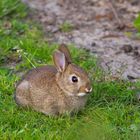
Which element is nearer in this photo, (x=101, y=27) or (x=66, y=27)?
(x=66, y=27)

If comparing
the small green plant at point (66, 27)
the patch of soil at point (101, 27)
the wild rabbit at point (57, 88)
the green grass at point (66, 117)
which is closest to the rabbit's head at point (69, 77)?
the wild rabbit at point (57, 88)

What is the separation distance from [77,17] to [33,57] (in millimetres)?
2175

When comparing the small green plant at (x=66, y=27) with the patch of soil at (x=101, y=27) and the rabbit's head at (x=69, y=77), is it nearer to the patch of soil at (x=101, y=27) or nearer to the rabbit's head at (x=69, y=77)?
the patch of soil at (x=101, y=27)

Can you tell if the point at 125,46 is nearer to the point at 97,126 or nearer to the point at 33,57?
the point at 33,57

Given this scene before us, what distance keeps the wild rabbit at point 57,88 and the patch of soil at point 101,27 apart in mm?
982

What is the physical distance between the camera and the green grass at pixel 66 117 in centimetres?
545

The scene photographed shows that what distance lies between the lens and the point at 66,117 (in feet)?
19.3

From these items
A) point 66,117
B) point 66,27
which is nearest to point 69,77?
point 66,117

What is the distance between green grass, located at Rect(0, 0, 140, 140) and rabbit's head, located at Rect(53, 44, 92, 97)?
0.28m

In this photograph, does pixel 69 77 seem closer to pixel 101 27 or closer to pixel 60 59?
pixel 60 59

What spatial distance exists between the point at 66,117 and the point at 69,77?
401 mm

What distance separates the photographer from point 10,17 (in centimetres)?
903

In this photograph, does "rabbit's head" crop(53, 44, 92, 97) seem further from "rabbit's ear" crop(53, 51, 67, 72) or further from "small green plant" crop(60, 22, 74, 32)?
"small green plant" crop(60, 22, 74, 32)

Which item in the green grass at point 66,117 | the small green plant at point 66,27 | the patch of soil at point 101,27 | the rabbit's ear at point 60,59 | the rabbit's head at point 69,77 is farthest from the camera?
the small green plant at point 66,27
